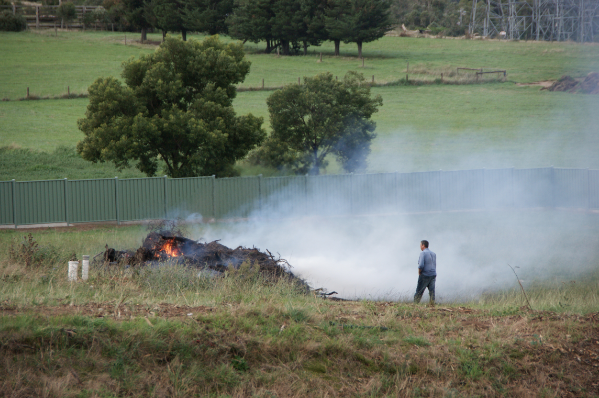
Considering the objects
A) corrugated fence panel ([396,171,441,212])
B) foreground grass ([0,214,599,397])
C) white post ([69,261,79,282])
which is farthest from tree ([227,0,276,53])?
foreground grass ([0,214,599,397])

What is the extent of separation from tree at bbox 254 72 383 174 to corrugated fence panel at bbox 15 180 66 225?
29.7ft

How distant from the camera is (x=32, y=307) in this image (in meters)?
7.62

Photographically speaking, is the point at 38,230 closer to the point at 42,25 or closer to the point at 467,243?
the point at 467,243

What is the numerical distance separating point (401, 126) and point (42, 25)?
179 ft

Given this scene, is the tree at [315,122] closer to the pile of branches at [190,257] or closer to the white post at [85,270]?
the pile of branches at [190,257]

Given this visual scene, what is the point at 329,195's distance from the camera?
2209 cm

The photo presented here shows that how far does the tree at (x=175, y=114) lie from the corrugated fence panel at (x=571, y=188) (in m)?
12.8

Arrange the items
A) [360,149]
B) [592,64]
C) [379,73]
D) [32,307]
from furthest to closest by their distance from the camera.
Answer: [379,73], [592,64], [360,149], [32,307]

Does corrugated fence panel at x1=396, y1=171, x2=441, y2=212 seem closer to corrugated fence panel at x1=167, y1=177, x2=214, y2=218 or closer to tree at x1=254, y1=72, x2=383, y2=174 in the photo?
tree at x1=254, y1=72, x2=383, y2=174

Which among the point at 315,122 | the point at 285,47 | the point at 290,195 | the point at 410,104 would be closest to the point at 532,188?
the point at 315,122

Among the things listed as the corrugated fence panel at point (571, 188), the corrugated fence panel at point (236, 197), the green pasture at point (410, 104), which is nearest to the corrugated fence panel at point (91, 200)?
the corrugated fence panel at point (236, 197)

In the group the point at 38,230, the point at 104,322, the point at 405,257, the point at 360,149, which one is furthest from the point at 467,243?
the point at 38,230

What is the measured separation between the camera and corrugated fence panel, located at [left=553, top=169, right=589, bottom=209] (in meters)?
22.8

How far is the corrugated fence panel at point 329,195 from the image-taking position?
22.0m
